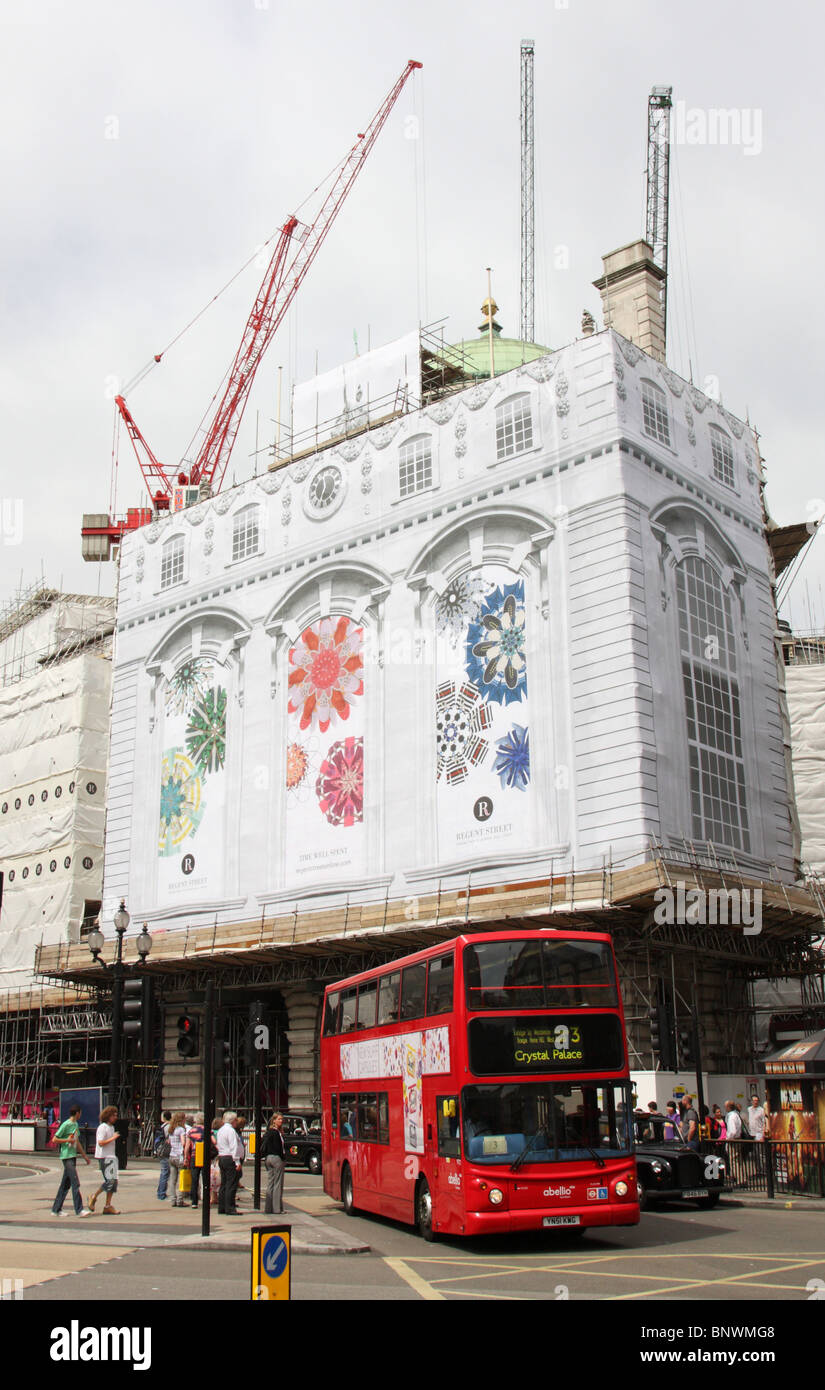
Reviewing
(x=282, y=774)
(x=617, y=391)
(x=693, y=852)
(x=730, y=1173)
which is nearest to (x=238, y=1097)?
(x=282, y=774)

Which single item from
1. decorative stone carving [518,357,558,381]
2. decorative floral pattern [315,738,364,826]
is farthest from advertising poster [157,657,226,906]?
decorative stone carving [518,357,558,381]

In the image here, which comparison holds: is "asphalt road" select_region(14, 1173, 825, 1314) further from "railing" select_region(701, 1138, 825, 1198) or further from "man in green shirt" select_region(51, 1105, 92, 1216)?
"man in green shirt" select_region(51, 1105, 92, 1216)

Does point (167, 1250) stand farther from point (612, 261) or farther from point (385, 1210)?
point (612, 261)

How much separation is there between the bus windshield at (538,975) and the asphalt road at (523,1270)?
9.81ft

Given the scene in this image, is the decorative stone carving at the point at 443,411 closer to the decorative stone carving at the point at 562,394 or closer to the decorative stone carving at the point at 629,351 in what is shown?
the decorative stone carving at the point at 562,394

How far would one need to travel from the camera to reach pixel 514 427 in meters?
39.3

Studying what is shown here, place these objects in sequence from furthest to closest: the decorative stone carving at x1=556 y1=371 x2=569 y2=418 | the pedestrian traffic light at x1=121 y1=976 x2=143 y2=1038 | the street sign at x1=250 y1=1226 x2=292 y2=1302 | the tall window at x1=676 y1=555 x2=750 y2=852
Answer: the decorative stone carving at x1=556 y1=371 x2=569 y2=418, the tall window at x1=676 y1=555 x2=750 y2=852, the pedestrian traffic light at x1=121 y1=976 x2=143 y2=1038, the street sign at x1=250 y1=1226 x2=292 y2=1302

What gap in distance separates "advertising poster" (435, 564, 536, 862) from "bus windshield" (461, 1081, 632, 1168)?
63.4 feet

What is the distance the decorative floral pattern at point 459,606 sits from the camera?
3897cm

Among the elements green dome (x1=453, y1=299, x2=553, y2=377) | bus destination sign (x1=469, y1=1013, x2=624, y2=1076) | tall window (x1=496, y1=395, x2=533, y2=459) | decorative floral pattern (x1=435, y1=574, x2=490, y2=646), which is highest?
green dome (x1=453, y1=299, x2=553, y2=377)

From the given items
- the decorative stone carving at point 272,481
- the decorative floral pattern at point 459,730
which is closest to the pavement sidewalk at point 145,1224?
the decorative floral pattern at point 459,730

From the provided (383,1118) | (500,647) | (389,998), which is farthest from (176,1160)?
(500,647)

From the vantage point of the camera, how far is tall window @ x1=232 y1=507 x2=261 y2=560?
47544mm

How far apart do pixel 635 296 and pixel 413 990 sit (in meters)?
30.8
